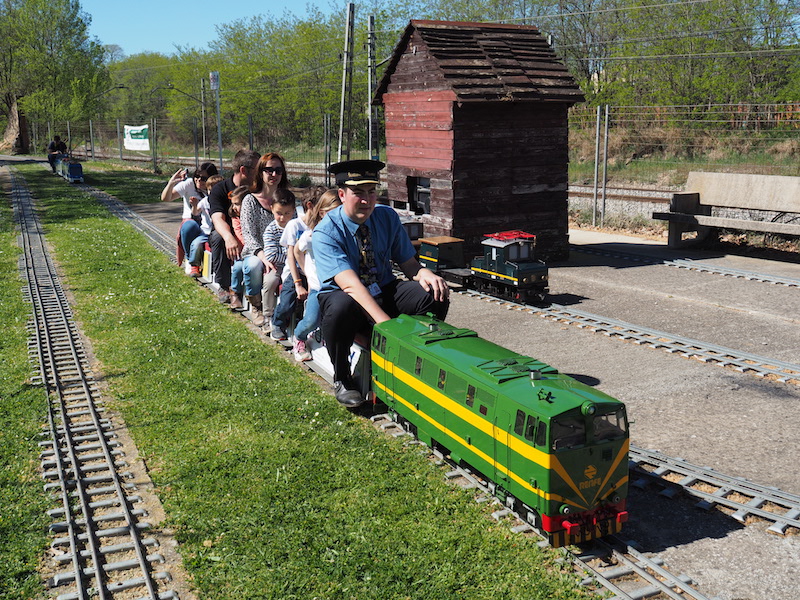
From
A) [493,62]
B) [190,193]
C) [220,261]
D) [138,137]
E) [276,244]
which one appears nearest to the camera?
[276,244]

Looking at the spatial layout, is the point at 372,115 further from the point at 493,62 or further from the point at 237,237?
the point at 237,237

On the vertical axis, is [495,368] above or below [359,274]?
below

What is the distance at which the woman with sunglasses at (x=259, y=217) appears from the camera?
423 inches

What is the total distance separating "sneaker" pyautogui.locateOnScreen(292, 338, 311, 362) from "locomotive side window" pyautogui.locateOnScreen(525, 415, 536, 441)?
440 cm

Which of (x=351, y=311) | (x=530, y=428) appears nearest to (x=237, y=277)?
(x=351, y=311)

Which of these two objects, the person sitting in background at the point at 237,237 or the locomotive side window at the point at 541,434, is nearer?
the locomotive side window at the point at 541,434

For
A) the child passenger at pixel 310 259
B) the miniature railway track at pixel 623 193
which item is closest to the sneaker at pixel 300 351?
the child passenger at pixel 310 259

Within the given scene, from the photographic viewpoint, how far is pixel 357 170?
7895 millimetres

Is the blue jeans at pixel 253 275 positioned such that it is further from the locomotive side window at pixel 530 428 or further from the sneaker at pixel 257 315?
the locomotive side window at pixel 530 428

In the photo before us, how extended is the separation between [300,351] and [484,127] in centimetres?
920

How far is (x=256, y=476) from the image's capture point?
6.57 m

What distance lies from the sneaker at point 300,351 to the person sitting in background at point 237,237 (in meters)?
2.54

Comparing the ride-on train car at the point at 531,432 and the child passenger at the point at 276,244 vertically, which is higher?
the child passenger at the point at 276,244

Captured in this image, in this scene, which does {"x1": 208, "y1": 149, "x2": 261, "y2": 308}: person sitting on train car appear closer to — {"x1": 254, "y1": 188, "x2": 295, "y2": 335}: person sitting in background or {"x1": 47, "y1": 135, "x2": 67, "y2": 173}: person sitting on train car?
{"x1": 254, "y1": 188, "x2": 295, "y2": 335}: person sitting in background
